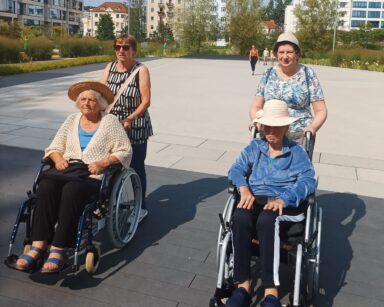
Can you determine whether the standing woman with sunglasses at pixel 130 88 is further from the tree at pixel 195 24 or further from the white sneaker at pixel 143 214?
the tree at pixel 195 24

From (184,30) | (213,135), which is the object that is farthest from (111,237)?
(184,30)

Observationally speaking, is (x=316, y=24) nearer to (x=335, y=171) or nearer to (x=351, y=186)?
(x=335, y=171)

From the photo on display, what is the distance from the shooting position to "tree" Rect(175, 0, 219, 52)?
5591 centimetres

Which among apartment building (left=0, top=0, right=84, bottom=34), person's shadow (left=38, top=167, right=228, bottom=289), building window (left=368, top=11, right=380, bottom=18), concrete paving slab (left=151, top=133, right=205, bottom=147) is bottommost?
person's shadow (left=38, top=167, right=228, bottom=289)

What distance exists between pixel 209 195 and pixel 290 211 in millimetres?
2246

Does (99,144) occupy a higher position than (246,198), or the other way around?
(99,144)

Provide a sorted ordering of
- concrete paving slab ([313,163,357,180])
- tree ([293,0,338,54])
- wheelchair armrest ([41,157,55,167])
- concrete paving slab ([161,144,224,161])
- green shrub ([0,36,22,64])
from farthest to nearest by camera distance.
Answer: tree ([293,0,338,54])
green shrub ([0,36,22,64])
concrete paving slab ([161,144,224,161])
concrete paving slab ([313,163,357,180])
wheelchair armrest ([41,157,55,167])

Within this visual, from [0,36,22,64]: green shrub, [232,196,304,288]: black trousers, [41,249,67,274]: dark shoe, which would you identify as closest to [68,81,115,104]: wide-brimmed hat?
[41,249,67,274]: dark shoe

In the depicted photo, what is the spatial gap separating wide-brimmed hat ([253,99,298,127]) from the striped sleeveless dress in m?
1.33

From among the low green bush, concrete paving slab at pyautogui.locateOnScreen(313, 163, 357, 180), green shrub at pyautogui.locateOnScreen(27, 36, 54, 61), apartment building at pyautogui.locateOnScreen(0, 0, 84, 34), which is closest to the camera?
concrete paving slab at pyautogui.locateOnScreen(313, 163, 357, 180)

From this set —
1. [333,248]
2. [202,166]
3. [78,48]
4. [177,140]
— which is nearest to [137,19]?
[78,48]

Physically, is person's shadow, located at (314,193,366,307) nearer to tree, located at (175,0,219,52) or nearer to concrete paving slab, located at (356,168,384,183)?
concrete paving slab, located at (356,168,384,183)

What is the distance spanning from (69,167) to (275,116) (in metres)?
1.53

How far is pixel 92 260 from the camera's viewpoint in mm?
3373
